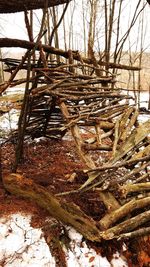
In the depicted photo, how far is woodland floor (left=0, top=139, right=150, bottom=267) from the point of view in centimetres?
215

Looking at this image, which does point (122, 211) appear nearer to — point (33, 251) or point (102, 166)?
point (102, 166)

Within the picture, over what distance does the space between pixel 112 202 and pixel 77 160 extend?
73.6 inches

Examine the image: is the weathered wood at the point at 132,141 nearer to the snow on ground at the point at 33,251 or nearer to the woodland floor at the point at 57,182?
the woodland floor at the point at 57,182

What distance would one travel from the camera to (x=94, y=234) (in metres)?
2.09

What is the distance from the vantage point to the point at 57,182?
10.0ft

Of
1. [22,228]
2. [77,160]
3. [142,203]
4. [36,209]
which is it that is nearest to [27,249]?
[22,228]

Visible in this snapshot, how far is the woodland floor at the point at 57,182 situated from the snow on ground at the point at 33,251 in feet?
0.20

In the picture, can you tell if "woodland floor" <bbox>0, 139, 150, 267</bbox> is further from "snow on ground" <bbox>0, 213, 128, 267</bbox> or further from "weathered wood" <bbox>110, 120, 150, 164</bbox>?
"weathered wood" <bbox>110, 120, 150, 164</bbox>

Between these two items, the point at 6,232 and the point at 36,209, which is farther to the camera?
the point at 36,209

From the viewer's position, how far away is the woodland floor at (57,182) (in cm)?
215

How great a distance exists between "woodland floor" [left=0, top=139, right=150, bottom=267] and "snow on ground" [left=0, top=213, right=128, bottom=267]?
2.4 inches

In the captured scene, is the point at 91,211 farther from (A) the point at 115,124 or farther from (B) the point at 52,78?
(B) the point at 52,78

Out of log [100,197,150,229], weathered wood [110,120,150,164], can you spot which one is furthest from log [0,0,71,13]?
log [100,197,150,229]

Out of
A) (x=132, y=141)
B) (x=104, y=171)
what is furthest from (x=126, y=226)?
(x=132, y=141)
